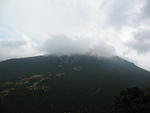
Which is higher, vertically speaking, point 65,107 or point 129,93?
point 129,93

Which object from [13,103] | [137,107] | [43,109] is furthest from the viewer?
[13,103]

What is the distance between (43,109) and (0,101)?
4177 centimetres

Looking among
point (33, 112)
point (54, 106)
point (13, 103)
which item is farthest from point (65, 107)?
point (13, 103)

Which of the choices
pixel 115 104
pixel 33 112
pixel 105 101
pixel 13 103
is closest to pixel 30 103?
Result: pixel 13 103

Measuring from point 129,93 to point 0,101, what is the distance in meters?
179

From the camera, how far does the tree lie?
100ft

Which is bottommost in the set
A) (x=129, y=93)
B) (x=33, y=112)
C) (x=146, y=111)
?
(x=33, y=112)

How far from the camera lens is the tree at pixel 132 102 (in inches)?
1200

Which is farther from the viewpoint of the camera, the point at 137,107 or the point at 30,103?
the point at 30,103

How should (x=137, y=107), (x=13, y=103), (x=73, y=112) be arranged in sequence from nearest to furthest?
1. (x=137, y=107)
2. (x=73, y=112)
3. (x=13, y=103)

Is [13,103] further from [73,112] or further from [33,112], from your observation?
[73,112]

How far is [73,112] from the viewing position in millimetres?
160750

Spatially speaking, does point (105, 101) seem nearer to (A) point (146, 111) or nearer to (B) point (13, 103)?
(B) point (13, 103)

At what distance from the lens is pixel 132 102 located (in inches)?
1239
